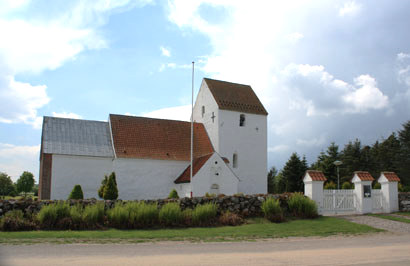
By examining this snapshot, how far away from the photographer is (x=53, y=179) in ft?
86.2

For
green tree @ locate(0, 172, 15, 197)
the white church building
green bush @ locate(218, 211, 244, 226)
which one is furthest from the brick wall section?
green tree @ locate(0, 172, 15, 197)

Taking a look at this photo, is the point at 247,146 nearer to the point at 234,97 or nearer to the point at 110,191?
the point at 234,97

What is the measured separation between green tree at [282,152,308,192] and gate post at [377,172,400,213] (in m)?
27.0

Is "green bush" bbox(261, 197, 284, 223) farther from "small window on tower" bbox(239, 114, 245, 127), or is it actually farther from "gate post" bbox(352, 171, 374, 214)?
"small window on tower" bbox(239, 114, 245, 127)

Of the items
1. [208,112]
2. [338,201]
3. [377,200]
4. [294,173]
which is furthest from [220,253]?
[294,173]

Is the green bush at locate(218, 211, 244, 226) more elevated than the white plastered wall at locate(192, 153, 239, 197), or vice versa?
the white plastered wall at locate(192, 153, 239, 197)

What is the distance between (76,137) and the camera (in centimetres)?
2853

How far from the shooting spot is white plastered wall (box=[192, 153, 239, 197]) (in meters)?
26.9

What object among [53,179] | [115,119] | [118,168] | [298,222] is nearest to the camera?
[298,222]

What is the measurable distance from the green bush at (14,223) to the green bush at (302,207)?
35.0ft

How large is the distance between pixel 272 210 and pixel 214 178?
456 inches

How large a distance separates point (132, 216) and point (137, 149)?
50.3 ft

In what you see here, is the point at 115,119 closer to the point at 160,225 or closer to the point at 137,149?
the point at 137,149

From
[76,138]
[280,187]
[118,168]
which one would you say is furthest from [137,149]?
[280,187]
